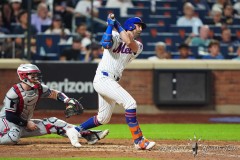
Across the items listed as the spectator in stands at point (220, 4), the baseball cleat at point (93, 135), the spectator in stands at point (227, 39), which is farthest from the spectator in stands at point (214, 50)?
the baseball cleat at point (93, 135)

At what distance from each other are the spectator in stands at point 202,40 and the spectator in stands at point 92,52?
7.49 ft

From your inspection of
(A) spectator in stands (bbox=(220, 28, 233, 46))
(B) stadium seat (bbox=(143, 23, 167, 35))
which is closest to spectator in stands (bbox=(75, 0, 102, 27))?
(B) stadium seat (bbox=(143, 23, 167, 35))

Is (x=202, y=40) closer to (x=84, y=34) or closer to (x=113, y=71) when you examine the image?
(x=84, y=34)

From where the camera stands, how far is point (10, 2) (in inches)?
719

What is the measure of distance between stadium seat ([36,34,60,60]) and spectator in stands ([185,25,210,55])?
317cm

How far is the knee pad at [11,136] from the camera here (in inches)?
422

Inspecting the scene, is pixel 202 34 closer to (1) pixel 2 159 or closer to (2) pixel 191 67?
(2) pixel 191 67

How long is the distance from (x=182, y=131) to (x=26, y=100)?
399 centimetres

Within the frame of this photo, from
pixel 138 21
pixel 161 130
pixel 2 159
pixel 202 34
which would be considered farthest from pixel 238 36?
pixel 2 159

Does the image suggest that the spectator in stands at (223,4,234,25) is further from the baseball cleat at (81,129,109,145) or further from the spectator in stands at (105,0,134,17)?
the baseball cleat at (81,129,109,145)

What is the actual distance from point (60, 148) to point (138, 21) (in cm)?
199

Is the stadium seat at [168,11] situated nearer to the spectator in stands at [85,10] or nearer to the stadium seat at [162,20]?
the stadium seat at [162,20]

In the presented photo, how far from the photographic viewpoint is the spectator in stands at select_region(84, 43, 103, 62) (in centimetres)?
1725

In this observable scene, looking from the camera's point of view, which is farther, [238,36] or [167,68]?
[238,36]
